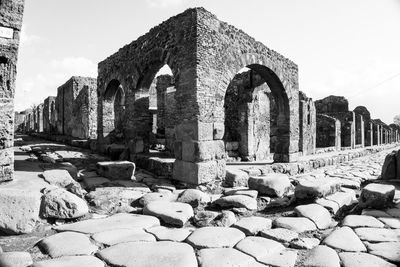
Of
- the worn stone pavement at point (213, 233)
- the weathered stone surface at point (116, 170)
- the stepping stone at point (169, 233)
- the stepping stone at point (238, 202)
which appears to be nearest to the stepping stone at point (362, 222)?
the worn stone pavement at point (213, 233)

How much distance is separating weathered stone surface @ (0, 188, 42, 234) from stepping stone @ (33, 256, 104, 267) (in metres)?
1.00

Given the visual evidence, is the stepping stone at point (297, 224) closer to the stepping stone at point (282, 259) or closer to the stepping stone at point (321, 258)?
the stepping stone at point (321, 258)

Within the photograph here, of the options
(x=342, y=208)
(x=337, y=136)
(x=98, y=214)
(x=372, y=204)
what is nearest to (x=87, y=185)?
(x=98, y=214)

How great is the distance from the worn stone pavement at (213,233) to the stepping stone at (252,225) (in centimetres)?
1

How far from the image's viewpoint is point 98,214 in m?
3.85

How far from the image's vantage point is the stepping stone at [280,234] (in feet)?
9.61

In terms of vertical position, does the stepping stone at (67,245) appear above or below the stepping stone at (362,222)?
above

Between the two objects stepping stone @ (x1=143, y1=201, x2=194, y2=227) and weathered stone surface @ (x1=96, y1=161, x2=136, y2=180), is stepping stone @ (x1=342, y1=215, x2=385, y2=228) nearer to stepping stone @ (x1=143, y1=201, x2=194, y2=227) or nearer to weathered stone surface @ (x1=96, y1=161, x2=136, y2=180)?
stepping stone @ (x1=143, y1=201, x2=194, y2=227)

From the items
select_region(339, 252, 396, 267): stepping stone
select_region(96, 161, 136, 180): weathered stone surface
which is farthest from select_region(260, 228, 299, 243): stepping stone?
select_region(96, 161, 136, 180): weathered stone surface

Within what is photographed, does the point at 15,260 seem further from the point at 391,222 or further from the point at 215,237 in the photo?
the point at 391,222

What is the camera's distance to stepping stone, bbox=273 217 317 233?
10.7 ft

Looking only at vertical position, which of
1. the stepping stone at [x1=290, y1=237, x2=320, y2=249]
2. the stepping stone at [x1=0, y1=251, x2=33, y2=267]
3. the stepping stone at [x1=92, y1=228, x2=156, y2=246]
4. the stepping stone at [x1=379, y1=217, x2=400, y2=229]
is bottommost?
the stepping stone at [x1=290, y1=237, x2=320, y2=249]

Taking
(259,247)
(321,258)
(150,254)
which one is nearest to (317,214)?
(321,258)

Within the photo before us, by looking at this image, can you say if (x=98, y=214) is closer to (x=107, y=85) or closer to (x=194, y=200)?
(x=194, y=200)
